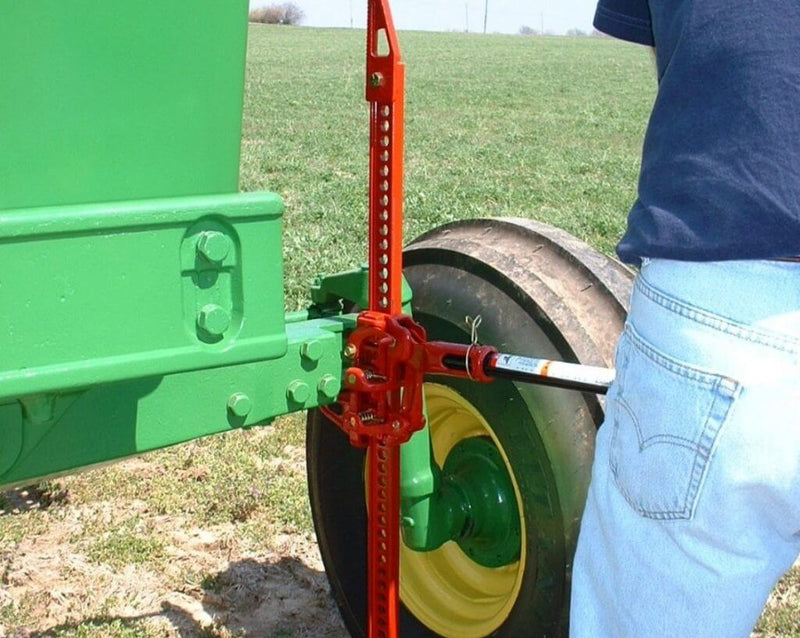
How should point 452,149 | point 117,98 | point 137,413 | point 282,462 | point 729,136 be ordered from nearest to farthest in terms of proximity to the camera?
point 729,136, point 117,98, point 137,413, point 282,462, point 452,149

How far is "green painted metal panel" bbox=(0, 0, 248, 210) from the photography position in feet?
5.48

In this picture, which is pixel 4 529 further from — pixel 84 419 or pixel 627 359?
pixel 627 359

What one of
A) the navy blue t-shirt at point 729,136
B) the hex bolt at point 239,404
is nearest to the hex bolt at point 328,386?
the hex bolt at point 239,404

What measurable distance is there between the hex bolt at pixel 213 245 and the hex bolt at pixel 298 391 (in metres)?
0.47

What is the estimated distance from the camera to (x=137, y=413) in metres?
2.08

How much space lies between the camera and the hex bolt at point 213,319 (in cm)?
184

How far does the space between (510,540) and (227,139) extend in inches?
49.3

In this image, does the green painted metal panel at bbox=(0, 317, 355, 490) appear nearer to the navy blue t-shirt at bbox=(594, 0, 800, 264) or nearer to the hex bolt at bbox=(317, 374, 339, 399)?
the hex bolt at bbox=(317, 374, 339, 399)

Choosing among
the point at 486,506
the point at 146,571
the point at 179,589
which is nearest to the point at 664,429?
the point at 486,506

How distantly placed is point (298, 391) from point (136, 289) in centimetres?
56

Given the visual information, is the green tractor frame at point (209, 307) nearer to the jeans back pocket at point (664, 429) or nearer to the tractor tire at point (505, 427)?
the tractor tire at point (505, 427)

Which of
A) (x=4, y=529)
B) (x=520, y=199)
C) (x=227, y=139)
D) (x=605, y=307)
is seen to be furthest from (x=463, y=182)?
(x=227, y=139)

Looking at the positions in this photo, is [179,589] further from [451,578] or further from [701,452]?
[701,452]

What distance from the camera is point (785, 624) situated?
3295 mm
